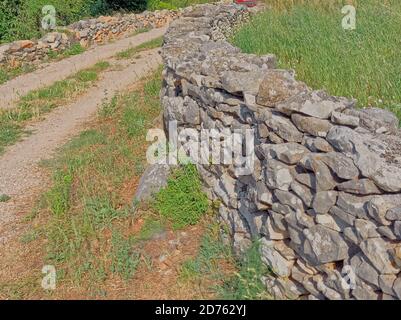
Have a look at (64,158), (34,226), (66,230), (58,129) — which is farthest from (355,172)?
(58,129)

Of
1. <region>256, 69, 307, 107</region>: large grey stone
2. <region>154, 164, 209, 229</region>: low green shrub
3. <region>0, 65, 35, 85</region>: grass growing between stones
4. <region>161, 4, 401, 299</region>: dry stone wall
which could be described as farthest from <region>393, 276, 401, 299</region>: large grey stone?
<region>0, 65, 35, 85</region>: grass growing between stones

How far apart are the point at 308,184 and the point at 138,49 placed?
12199 mm

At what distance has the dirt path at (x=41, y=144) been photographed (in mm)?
6363

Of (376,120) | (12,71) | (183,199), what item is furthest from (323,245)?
(12,71)

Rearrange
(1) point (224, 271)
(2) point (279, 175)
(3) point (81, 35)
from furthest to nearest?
(3) point (81, 35)
(1) point (224, 271)
(2) point (279, 175)

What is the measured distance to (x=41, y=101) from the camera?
1062 centimetres

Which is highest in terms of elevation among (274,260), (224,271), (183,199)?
(274,260)

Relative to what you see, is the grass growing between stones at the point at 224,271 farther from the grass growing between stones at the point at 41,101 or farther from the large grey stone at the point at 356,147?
the grass growing between stones at the point at 41,101

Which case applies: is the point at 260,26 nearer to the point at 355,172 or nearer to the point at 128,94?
the point at 128,94

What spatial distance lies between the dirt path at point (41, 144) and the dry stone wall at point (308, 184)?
2555 mm

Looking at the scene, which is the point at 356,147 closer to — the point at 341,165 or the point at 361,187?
the point at 341,165

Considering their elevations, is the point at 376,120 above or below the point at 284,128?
above

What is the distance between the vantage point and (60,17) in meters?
19.6

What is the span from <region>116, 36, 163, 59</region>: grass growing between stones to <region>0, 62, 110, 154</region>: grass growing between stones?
3.84 feet
